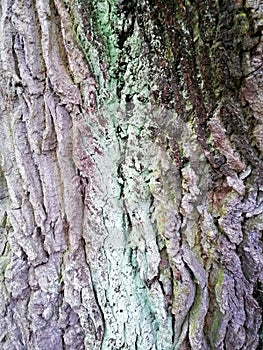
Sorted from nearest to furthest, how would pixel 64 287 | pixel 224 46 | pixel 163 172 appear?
1. pixel 224 46
2. pixel 163 172
3. pixel 64 287

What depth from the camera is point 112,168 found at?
32.4 inches

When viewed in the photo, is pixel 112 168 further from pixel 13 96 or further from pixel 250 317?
pixel 250 317

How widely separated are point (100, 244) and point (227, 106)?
362 mm

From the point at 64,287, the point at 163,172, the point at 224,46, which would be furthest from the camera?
the point at 64,287

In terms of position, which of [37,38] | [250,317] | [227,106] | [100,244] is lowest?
[250,317]

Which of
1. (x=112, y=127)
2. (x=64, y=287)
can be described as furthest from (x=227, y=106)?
(x=64, y=287)

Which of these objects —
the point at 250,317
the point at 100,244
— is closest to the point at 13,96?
the point at 100,244

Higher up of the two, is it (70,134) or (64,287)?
(70,134)

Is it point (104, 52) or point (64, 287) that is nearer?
point (104, 52)

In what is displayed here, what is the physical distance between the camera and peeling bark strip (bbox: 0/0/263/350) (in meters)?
0.72

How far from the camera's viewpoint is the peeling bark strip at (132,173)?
723 millimetres

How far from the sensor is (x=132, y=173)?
2.68 ft

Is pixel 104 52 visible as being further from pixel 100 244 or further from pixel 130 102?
pixel 100 244

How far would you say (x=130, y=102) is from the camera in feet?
2.56
